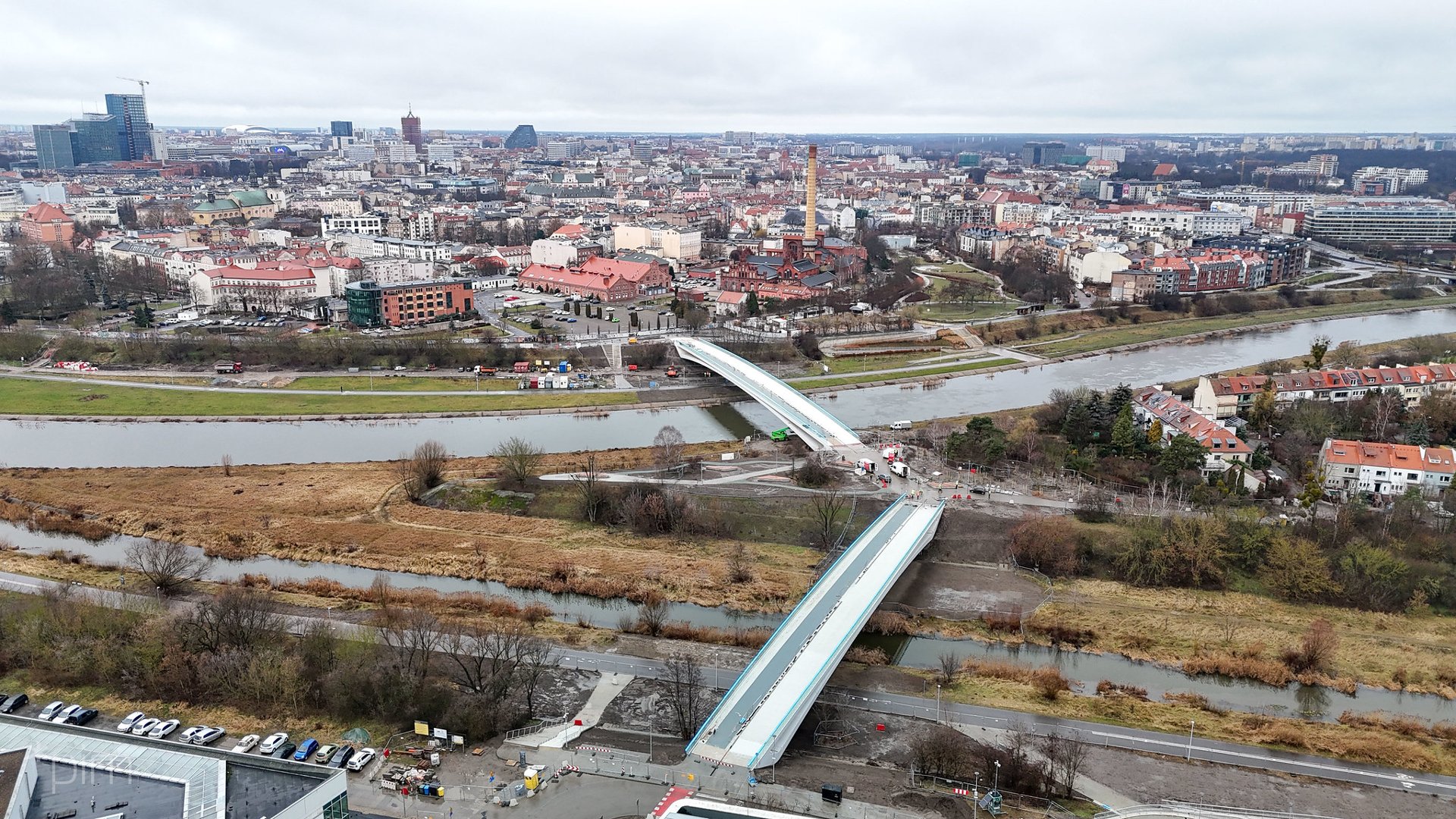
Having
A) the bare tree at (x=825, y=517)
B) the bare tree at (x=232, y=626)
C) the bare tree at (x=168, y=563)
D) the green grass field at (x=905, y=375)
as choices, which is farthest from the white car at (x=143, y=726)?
the green grass field at (x=905, y=375)

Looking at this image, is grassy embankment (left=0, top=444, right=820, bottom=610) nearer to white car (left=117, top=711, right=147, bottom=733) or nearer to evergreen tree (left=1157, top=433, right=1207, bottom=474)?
white car (left=117, top=711, right=147, bottom=733)

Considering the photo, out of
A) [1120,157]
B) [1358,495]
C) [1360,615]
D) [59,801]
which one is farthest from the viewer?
[1120,157]

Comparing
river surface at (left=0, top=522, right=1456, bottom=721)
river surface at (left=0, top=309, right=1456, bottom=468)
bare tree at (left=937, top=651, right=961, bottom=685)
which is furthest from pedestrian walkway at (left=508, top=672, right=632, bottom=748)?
river surface at (left=0, top=309, right=1456, bottom=468)

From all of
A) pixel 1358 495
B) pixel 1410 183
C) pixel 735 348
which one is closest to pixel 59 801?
pixel 1358 495

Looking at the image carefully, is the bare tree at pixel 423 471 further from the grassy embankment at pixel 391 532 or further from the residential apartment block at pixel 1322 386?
the residential apartment block at pixel 1322 386

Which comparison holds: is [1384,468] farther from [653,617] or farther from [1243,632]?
[653,617]

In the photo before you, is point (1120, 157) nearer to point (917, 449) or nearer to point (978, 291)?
point (978, 291)
